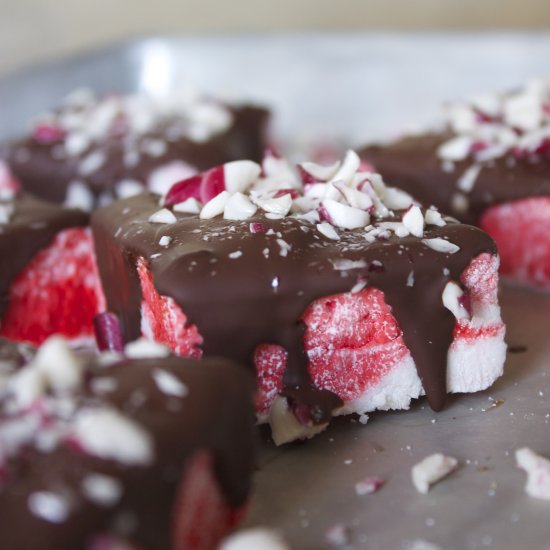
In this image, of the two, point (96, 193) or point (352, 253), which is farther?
point (96, 193)

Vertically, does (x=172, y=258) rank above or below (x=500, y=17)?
above

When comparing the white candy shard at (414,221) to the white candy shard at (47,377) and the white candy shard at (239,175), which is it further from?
the white candy shard at (47,377)

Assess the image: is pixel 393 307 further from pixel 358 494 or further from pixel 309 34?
pixel 309 34

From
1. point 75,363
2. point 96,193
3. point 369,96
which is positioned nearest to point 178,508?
point 75,363

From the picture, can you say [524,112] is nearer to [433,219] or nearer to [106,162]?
[433,219]

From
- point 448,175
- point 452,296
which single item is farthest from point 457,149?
point 452,296

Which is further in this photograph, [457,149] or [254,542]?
[457,149]
